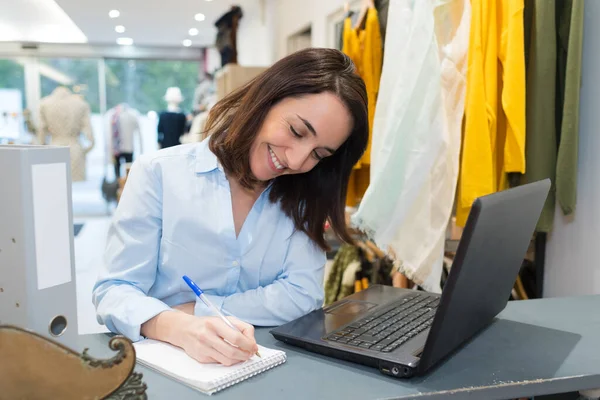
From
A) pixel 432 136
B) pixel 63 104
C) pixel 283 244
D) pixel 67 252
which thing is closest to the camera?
pixel 67 252

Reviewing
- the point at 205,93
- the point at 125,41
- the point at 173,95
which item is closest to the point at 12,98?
the point at 125,41

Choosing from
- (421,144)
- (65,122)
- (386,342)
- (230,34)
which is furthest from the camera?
(65,122)

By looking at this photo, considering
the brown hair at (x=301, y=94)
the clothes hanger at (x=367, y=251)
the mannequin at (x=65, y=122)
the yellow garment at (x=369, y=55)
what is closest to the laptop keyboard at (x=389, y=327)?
the brown hair at (x=301, y=94)

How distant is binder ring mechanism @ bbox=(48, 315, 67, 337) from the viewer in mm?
602

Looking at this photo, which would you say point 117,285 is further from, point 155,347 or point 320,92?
point 320,92

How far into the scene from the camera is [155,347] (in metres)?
0.85

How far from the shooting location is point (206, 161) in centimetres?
110

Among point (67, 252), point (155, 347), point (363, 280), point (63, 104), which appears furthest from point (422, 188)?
point (63, 104)

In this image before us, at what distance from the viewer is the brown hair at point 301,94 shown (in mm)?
1049

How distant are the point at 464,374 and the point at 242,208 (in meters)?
0.56

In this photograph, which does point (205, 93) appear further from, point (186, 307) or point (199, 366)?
point (199, 366)

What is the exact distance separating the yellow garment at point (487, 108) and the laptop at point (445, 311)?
59 centimetres

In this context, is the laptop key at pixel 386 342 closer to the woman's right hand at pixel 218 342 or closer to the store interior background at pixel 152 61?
the woman's right hand at pixel 218 342

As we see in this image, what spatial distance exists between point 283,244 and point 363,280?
1.37 meters
